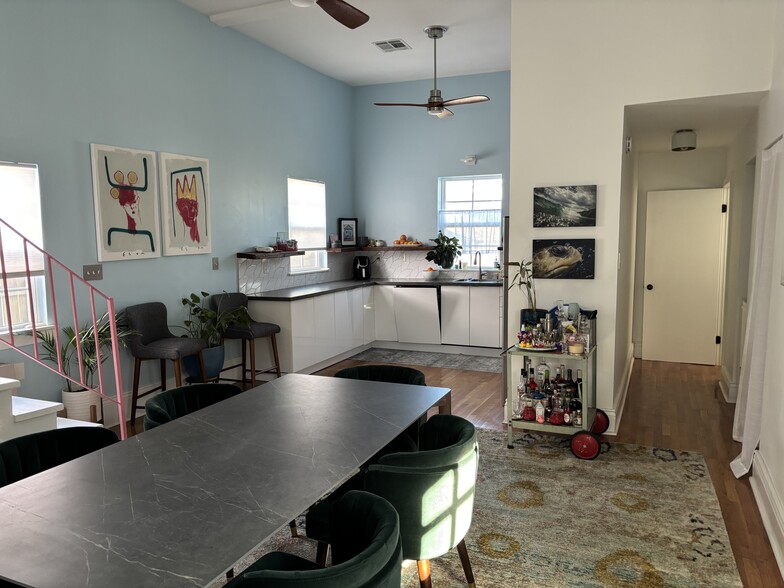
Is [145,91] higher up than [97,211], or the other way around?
[145,91]

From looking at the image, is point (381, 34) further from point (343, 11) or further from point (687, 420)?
point (687, 420)

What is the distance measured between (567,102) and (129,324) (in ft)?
12.5

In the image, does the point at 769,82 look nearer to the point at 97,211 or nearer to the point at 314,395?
the point at 314,395

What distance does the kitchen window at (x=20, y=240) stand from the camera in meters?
3.93

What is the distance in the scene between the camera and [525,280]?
14.9 ft

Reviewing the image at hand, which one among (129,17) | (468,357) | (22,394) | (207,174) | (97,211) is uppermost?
(129,17)

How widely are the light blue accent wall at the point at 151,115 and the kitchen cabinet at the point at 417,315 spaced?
1.84 m

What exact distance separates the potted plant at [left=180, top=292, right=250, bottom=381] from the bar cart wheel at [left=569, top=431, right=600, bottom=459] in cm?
312

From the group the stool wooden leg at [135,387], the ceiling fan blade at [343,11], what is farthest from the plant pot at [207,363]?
the ceiling fan blade at [343,11]

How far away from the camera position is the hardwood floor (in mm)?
2869

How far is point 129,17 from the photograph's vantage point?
4.71 metres

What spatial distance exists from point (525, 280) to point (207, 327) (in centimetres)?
286

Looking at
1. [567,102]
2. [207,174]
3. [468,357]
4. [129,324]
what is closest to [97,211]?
[129,324]

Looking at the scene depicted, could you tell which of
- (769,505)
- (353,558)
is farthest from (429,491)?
(769,505)
